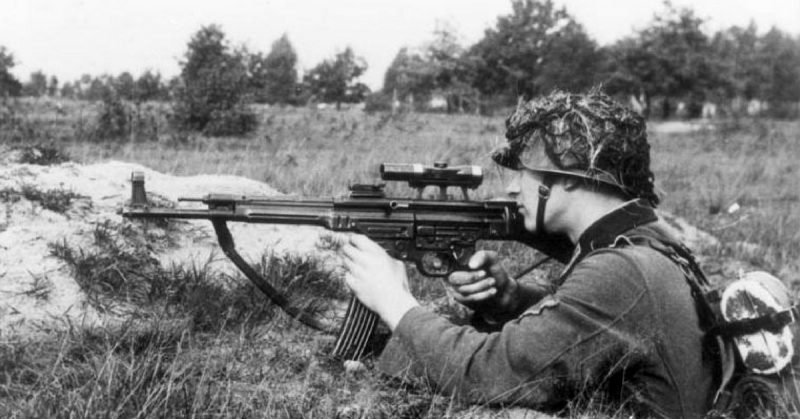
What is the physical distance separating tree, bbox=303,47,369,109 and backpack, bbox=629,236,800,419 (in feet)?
194

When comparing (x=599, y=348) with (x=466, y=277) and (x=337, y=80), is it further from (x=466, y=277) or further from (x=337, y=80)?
(x=337, y=80)

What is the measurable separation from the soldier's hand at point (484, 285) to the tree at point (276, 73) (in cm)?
4033

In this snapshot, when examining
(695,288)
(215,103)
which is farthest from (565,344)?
(215,103)

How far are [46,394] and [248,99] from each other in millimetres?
17694

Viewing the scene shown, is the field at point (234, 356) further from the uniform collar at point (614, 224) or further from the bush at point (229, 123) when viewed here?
the bush at point (229, 123)

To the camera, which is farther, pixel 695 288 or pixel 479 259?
pixel 479 259

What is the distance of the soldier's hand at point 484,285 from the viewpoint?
13.8 feet

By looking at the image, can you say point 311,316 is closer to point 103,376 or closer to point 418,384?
point 418,384

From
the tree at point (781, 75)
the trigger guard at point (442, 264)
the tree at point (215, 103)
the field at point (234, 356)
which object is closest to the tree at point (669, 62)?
the tree at point (781, 75)

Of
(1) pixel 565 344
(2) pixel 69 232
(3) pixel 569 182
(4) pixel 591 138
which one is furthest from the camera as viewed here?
(2) pixel 69 232

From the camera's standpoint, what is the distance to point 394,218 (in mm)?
4180

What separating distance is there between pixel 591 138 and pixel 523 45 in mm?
54715

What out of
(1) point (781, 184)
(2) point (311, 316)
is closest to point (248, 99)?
(1) point (781, 184)

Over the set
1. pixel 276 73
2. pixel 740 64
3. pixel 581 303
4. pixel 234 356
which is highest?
pixel 740 64
